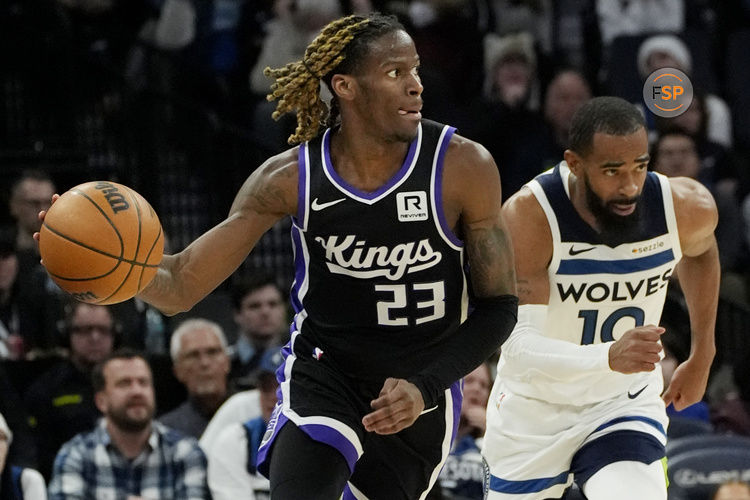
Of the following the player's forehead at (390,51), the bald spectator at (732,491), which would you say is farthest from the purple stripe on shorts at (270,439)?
the bald spectator at (732,491)

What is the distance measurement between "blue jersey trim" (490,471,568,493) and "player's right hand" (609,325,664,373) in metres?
0.70

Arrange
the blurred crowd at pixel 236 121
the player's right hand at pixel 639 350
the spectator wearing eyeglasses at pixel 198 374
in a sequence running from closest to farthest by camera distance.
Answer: the player's right hand at pixel 639 350
the spectator wearing eyeglasses at pixel 198 374
the blurred crowd at pixel 236 121

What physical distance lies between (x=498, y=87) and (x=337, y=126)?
5.44 meters

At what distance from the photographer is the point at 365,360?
4555 mm

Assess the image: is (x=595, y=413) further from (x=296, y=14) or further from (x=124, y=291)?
(x=296, y=14)

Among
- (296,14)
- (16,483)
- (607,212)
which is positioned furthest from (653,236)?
(296,14)

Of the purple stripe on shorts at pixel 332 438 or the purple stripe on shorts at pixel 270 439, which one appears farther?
the purple stripe on shorts at pixel 270 439

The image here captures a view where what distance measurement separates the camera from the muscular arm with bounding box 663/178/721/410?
519 centimetres

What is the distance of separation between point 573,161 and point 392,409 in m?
1.54

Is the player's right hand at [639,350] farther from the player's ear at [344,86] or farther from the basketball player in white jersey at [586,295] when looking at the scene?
the player's ear at [344,86]

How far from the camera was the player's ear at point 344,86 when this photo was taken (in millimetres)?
4586

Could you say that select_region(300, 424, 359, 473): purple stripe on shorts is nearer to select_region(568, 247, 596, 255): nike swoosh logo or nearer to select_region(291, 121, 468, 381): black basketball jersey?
select_region(291, 121, 468, 381): black basketball jersey

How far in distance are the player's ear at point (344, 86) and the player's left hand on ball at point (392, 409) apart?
41.0 inches

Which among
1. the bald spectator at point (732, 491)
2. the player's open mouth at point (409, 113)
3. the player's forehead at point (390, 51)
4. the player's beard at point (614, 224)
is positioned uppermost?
the player's forehead at point (390, 51)
